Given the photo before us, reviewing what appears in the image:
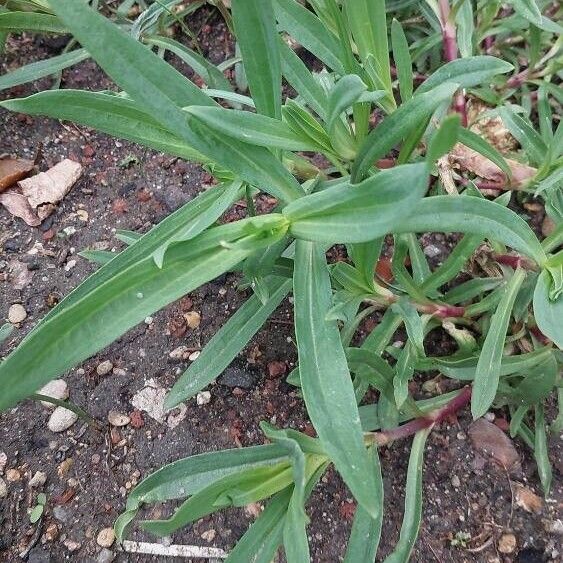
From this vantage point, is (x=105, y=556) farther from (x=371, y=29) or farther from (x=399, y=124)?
(x=371, y=29)

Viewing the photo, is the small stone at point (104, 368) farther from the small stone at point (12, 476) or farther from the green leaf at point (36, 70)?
the green leaf at point (36, 70)

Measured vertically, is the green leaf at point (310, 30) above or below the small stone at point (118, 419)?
above

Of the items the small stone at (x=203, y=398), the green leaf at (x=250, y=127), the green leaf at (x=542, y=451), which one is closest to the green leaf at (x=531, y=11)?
the green leaf at (x=250, y=127)

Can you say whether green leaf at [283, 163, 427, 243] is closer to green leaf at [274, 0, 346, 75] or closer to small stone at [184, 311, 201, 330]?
green leaf at [274, 0, 346, 75]

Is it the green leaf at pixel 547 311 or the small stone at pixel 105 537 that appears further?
the small stone at pixel 105 537

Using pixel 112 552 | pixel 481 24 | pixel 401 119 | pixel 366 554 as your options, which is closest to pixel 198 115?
pixel 401 119

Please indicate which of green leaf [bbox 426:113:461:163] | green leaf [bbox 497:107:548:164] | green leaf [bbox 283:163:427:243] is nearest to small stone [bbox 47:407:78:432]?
green leaf [bbox 283:163:427:243]
